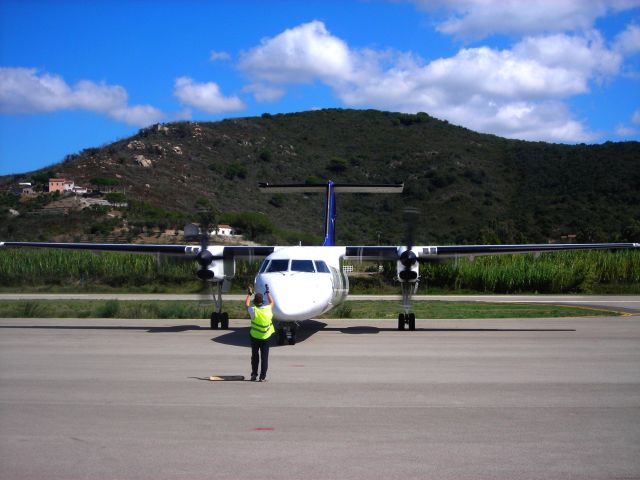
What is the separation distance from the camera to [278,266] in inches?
706

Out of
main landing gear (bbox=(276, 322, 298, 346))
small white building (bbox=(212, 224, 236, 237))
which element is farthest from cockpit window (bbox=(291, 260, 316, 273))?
small white building (bbox=(212, 224, 236, 237))

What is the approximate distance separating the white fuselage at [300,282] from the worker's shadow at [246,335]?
50.1 inches

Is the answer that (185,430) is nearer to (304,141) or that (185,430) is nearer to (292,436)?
(292,436)

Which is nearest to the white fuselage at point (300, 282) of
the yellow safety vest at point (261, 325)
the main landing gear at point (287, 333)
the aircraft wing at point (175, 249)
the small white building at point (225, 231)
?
the main landing gear at point (287, 333)

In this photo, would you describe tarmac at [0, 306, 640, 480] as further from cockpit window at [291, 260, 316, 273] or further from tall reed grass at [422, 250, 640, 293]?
tall reed grass at [422, 250, 640, 293]

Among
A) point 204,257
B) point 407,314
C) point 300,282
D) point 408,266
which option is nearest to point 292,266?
point 300,282

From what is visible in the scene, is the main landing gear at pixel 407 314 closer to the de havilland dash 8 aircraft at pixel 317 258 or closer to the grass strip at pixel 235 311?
the de havilland dash 8 aircraft at pixel 317 258

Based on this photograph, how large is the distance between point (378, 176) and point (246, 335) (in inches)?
2733

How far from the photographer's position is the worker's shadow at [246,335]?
711 inches

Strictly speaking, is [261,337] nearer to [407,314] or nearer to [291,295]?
[291,295]

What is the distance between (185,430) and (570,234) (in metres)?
65.3

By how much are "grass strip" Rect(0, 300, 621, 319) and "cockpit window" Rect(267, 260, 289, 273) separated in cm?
775

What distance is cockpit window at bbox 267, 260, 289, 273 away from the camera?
17.8 metres

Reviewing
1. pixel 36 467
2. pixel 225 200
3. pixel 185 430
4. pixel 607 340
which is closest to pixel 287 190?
pixel 607 340
